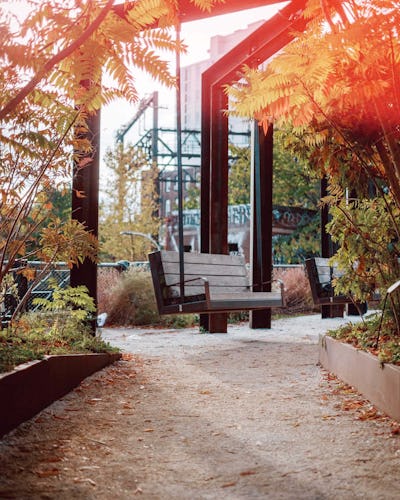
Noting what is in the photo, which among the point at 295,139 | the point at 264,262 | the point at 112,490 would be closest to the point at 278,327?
the point at 264,262

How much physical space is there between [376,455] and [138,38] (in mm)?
2103

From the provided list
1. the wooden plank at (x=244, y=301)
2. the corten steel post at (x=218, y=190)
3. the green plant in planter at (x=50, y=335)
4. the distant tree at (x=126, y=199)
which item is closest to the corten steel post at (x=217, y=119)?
the corten steel post at (x=218, y=190)

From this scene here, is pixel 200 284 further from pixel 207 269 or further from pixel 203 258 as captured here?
pixel 203 258

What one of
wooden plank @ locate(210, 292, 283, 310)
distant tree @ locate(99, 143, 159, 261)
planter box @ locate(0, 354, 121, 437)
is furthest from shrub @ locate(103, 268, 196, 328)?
distant tree @ locate(99, 143, 159, 261)

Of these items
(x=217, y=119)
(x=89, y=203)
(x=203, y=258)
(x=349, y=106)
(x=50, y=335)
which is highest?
(x=217, y=119)

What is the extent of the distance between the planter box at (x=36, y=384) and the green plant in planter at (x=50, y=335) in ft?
0.27

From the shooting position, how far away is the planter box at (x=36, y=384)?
326 cm

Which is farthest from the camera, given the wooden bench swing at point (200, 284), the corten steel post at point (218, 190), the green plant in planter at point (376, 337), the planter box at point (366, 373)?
the corten steel post at point (218, 190)

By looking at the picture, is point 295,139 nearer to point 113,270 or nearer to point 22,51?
point 22,51

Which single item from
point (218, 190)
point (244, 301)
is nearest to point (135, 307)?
point (218, 190)

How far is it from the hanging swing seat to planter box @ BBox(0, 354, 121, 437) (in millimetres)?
2108

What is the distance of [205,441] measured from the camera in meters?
3.33

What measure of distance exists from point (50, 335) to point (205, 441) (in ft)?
7.07

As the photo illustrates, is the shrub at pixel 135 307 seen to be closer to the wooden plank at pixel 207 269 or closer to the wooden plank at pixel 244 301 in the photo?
the wooden plank at pixel 207 269
